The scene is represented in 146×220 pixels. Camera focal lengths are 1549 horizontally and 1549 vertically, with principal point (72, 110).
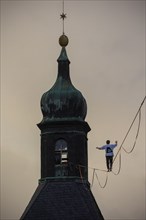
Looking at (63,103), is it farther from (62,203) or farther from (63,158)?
(62,203)

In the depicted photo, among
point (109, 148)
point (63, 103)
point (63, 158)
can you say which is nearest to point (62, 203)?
point (63, 158)

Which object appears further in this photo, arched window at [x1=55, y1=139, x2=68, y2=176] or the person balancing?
arched window at [x1=55, y1=139, x2=68, y2=176]

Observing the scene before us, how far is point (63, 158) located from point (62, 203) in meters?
2.84

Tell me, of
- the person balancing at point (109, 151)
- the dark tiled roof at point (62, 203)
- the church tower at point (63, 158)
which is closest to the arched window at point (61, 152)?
the church tower at point (63, 158)

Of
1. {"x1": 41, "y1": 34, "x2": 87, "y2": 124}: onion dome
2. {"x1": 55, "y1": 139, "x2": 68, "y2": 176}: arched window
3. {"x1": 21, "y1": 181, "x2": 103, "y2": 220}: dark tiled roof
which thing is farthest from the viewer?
{"x1": 41, "y1": 34, "x2": 87, "y2": 124}: onion dome

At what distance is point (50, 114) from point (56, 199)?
199 inches

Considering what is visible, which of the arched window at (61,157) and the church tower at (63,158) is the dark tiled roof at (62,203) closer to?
the church tower at (63,158)

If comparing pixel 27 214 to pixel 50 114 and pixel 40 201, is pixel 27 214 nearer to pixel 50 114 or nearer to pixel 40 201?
pixel 40 201

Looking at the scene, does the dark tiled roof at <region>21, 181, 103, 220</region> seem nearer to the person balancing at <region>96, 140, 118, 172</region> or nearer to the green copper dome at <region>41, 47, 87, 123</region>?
the green copper dome at <region>41, 47, 87, 123</region>

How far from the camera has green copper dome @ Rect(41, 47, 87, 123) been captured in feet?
257

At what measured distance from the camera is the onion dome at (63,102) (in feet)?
257

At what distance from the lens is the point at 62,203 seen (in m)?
75.2

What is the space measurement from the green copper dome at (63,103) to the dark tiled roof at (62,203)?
372 centimetres

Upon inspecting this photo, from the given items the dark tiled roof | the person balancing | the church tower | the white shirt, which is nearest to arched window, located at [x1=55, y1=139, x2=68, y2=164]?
the church tower
